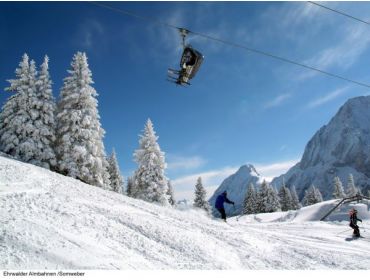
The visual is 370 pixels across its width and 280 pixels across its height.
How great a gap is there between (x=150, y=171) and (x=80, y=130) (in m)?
9.34

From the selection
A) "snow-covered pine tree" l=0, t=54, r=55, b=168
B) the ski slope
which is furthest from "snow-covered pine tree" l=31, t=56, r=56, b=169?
the ski slope

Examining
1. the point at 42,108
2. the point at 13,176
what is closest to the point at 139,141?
the point at 42,108

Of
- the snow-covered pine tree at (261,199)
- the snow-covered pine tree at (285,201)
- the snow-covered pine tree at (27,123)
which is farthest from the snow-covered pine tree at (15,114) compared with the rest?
the snow-covered pine tree at (285,201)

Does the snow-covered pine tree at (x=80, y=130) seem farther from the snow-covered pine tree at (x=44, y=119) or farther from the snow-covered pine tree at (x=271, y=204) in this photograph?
the snow-covered pine tree at (x=271, y=204)

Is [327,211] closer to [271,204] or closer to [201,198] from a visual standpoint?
[201,198]

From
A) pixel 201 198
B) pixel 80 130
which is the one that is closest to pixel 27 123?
pixel 80 130

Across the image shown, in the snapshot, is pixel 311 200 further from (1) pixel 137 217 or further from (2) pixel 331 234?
(1) pixel 137 217

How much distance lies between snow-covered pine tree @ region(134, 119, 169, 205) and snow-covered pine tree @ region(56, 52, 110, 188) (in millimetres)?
4675

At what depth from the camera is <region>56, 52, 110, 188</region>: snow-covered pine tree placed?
30.6 metres

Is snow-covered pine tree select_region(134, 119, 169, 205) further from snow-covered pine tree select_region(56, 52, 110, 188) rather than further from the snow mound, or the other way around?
the snow mound

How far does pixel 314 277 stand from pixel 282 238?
16.6ft

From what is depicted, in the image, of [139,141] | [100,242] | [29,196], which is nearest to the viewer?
[100,242]

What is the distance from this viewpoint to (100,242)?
10266 millimetres

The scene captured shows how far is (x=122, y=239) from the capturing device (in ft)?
36.4
